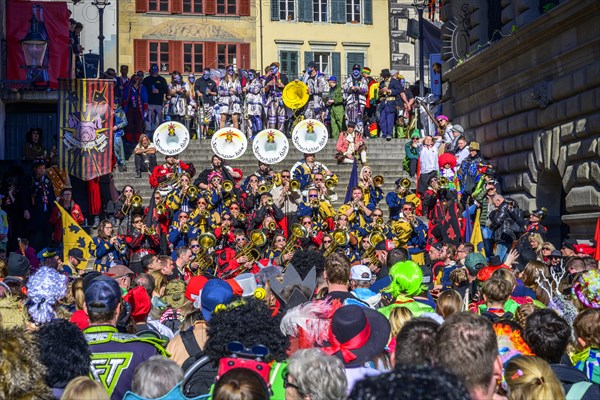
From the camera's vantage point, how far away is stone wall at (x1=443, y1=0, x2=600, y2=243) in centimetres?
1692

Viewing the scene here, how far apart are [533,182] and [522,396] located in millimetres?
15052

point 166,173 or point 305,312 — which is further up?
point 166,173

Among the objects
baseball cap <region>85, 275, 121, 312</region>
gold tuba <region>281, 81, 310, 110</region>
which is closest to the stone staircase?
gold tuba <region>281, 81, 310, 110</region>

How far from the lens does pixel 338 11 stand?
44094 mm

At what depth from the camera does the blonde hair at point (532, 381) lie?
4672mm

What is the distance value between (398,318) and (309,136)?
684 inches

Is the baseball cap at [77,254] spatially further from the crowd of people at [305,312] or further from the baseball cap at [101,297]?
the baseball cap at [101,297]

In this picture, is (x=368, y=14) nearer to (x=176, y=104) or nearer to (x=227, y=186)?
(x=176, y=104)

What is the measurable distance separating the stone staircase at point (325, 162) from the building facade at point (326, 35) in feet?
Result: 57.1

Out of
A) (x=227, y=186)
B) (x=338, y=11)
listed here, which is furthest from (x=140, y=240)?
(x=338, y=11)

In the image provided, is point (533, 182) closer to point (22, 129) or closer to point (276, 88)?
point (276, 88)

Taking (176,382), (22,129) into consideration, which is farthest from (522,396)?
(22,129)

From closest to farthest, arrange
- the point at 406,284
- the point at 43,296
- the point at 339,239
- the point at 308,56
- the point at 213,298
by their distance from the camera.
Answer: the point at 213,298, the point at 43,296, the point at 406,284, the point at 339,239, the point at 308,56

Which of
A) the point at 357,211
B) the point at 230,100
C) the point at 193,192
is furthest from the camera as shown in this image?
the point at 230,100
